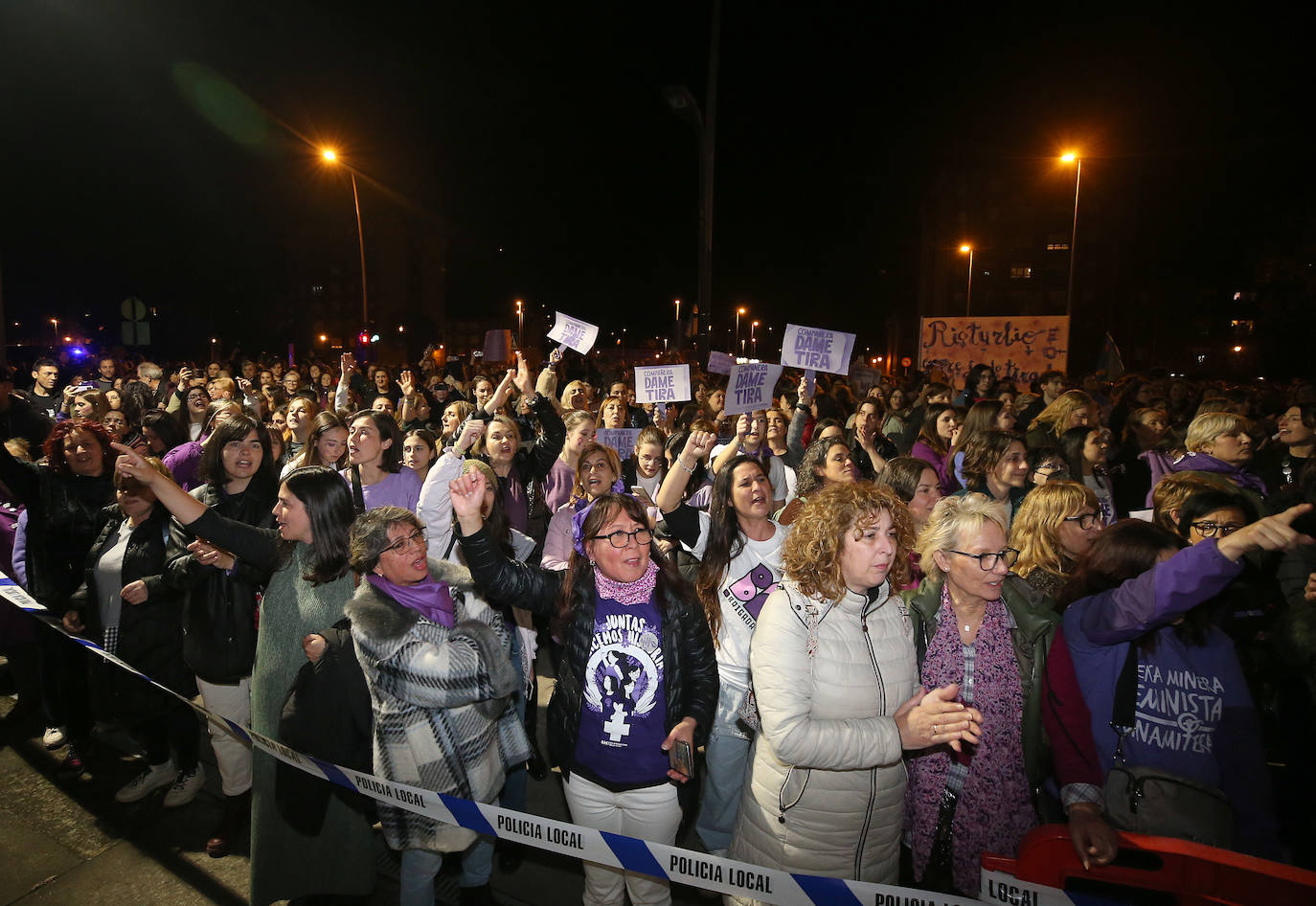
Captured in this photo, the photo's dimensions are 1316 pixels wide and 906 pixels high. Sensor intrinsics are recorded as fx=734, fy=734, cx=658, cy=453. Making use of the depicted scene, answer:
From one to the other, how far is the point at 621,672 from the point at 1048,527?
229 centimetres

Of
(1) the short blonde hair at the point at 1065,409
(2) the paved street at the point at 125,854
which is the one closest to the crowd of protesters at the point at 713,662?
(2) the paved street at the point at 125,854

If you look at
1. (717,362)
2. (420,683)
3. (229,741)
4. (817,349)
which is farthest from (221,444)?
(717,362)

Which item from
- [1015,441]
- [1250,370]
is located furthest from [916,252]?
[1015,441]

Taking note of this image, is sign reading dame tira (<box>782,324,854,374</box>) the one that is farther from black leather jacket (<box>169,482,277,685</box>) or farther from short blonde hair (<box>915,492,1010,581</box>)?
black leather jacket (<box>169,482,277,685</box>)

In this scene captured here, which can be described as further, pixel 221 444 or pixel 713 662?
pixel 221 444

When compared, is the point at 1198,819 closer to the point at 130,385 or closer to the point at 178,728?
the point at 178,728

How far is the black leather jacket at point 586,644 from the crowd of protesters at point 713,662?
0.01 metres

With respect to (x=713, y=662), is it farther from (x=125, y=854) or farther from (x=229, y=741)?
(x=125, y=854)

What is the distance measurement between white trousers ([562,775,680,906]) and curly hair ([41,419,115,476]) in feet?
12.9

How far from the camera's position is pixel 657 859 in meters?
2.61

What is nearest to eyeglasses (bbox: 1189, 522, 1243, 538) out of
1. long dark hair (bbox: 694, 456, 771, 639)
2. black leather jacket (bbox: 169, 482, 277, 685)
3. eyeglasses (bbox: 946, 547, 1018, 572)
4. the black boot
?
eyeglasses (bbox: 946, 547, 1018, 572)

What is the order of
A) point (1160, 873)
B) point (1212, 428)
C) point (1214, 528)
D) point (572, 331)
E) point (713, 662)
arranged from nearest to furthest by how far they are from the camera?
point (1160, 873) → point (713, 662) → point (1214, 528) → point (1212, 428) → point (572, 331)

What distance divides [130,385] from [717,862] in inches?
365

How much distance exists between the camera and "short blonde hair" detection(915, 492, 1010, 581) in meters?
2.98
